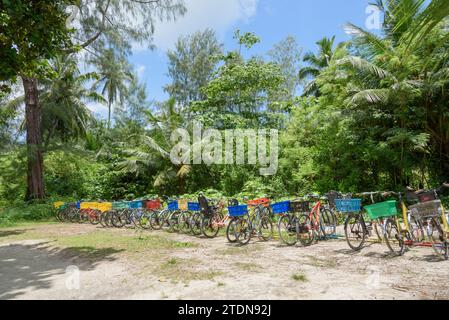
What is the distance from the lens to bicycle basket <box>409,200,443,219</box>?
529 cm

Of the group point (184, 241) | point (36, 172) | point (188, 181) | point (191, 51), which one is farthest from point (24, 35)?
point (191, 51)

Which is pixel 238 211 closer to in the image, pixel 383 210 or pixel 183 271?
pixel 183 271

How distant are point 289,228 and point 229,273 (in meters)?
2.34

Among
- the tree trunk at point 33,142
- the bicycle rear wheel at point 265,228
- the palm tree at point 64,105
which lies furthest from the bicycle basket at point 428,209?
the palm tree at point 64,105

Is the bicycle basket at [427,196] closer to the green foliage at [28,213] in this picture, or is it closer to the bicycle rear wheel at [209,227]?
the bicycle rear wheel at [209,227]

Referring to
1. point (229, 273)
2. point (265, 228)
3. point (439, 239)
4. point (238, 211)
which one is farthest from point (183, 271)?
point (439, 239)

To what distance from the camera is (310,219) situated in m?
7.07

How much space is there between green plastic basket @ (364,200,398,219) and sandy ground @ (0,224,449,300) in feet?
2.07

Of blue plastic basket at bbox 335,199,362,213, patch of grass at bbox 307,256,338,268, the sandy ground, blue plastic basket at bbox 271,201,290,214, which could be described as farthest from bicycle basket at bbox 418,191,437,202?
blue plastic basket at bbox 271,201,290,214

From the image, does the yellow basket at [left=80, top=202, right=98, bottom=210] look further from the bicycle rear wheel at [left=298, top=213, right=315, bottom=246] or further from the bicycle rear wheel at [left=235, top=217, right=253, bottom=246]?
the bicycle rear wheel at [left=298, top=213, right=315, bottom=246]

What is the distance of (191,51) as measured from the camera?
93.1 feet

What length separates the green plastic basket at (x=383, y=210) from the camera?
559 centimetres

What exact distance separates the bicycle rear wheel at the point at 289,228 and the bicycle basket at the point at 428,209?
2.13 m
